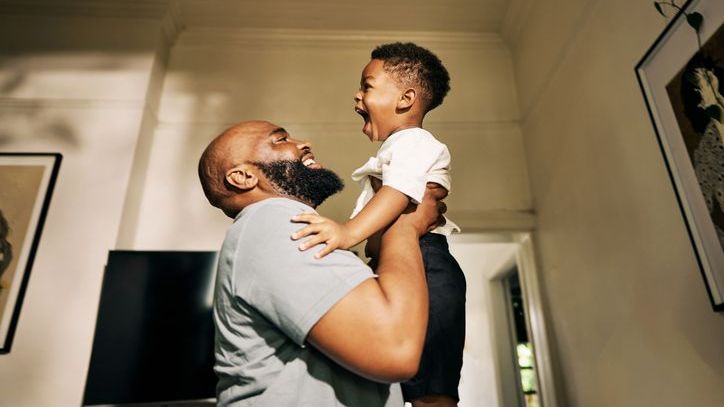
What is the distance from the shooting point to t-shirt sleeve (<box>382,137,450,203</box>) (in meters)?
1.02

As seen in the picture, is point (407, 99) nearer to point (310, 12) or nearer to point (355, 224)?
point (355, 224)

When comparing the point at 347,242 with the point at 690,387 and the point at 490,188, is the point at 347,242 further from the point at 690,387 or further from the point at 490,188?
the point at 490,188

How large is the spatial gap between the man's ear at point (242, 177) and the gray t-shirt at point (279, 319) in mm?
192

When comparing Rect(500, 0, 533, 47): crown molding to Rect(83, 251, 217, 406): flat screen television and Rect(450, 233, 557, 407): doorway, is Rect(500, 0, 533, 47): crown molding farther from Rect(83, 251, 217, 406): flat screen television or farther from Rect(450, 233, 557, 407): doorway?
Rect(83, 251, 217, 406): flat screen television

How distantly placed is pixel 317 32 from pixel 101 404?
8.39 ft

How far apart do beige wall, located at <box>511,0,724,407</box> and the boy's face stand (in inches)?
38.5

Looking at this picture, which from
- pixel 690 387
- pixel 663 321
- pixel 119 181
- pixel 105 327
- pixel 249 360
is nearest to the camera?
pixel 249 360

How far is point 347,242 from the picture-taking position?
33.9 inches

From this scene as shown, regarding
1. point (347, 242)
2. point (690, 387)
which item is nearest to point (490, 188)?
point (690, 387)

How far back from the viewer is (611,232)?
5.99 feet

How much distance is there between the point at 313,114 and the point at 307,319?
230 cm

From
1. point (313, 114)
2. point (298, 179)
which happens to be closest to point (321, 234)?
point (298, 179)

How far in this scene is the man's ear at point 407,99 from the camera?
126 cm

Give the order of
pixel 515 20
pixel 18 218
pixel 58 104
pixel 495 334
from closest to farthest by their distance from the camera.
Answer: pixel 18 218, pixel 58 104, pixel 515 20, pixel 495 334
